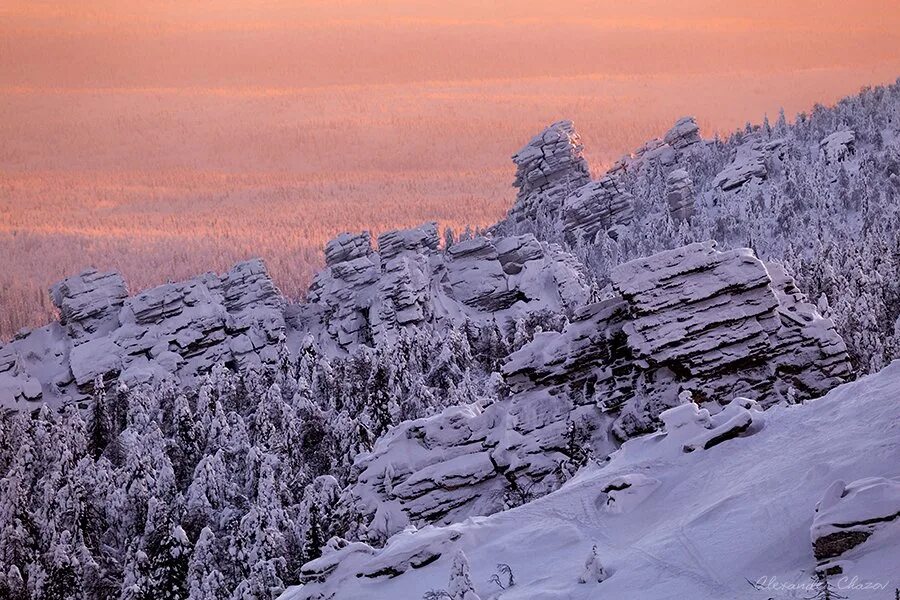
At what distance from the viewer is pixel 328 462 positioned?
85062mm

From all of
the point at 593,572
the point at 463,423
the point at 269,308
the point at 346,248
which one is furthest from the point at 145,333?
the point at 593,572

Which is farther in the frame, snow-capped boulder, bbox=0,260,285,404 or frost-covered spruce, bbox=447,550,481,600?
snow-capped boulder, bbox=0,260,285,404

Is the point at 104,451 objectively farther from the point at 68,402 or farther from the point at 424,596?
the point at 424,596

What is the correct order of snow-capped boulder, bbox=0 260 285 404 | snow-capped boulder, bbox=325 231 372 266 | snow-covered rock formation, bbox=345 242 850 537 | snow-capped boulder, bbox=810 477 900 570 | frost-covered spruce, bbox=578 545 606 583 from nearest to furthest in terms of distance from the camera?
snow-capped boulder, bbox=810 477 900 570 → frost-covered spruce, bbox=578 545 606 583 → snow-covered rock formation, bbox=345 242 850 537 → snow-capped boulder, bbox=0 260 285 404 → snow-capped boulder, bbox=325 231 372 266

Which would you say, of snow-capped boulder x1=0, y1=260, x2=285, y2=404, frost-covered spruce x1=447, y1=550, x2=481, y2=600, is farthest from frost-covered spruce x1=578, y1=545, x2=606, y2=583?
snow-capped boulder x1=0, y1=260, x2=285, y2=404

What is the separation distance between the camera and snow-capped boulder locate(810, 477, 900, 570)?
22188 millimetres

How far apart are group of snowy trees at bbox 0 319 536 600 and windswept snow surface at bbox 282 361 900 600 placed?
22538 millimetres

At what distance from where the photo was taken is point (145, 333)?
128125 millimetres

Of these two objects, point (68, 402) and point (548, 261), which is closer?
point (68, 402)

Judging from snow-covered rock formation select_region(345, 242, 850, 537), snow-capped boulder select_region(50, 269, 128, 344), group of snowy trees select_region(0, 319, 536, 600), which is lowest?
group of snowy trees select_region(0, 319, 536, 600)

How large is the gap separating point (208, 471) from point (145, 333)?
52376 mm

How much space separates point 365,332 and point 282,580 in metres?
74.0

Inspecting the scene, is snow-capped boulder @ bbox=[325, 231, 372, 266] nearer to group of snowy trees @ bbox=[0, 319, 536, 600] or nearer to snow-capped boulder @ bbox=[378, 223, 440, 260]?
snow-capped boulder @ bbox=[378, 223, 440, 260]

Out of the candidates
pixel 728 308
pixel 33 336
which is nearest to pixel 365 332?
pixel 33 336
